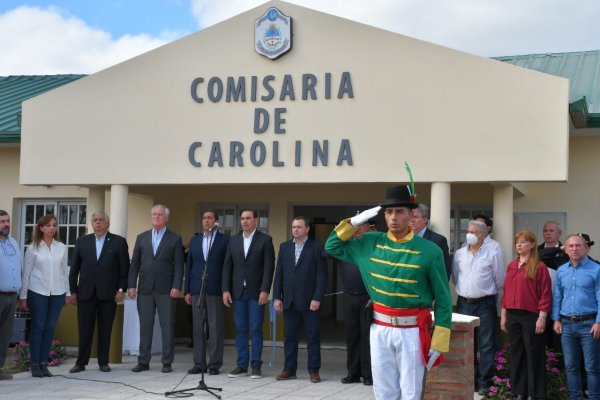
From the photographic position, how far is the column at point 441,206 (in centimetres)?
943

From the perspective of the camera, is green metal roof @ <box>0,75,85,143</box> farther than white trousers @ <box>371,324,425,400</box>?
Yes

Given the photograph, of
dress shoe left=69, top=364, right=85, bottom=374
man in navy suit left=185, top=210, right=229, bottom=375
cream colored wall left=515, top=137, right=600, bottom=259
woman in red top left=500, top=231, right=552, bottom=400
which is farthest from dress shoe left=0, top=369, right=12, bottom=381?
cream colored wall left=515, top=137, right=600, bottom=259

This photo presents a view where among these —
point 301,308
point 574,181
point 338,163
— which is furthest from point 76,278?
point 574,181

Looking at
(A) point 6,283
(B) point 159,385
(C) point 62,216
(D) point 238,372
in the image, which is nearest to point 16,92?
(C) point 62,216

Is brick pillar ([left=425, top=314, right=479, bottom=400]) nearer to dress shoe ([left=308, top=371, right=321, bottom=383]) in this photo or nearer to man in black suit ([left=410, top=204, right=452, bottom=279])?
man in black suit ([left=410, top=204, right=452, bottom=279])

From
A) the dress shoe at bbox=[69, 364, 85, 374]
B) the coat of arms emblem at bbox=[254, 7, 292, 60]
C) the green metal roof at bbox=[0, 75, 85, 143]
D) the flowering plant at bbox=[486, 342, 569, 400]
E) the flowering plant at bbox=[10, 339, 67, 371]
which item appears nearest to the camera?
the flowering plant at bbox=[486, 342, 569, 400]

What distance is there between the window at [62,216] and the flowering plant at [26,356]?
129 inches

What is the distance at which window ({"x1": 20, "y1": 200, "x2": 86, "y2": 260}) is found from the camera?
13844mm

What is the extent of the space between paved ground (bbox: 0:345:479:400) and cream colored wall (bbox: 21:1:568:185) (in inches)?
92.5

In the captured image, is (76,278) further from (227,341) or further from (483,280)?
(483,280)

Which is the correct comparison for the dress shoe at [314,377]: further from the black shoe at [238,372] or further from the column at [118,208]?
the column at [118,208]

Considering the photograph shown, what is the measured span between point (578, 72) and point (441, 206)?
5.37 metres

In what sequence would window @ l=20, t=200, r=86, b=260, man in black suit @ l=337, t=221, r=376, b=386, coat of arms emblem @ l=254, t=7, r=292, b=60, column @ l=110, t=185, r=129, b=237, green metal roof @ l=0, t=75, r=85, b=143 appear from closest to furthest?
man in black suit @ l=337, t=221, r=376, b=386, coat of arms emblem @ l=254, t=7, r=292, b=60, column @ l=110, t=185, r=129, b=237, green metal roof @ l=0, t=75, r=85, b=143, window @ l=20, t=200, r=86, b=260

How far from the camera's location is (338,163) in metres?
9.69
